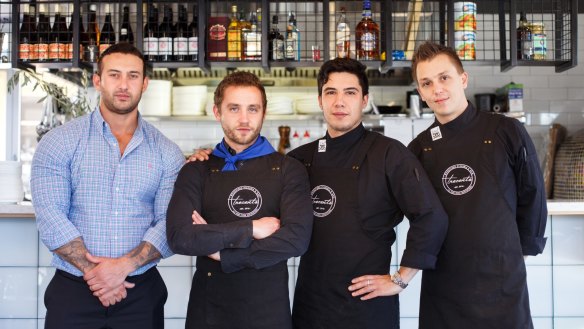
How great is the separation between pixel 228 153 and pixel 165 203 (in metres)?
0.30

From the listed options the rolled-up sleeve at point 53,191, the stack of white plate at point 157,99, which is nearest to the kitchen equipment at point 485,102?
the stack of white plate at point 157,99

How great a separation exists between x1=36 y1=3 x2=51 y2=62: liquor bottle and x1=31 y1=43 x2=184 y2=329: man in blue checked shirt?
1456mm

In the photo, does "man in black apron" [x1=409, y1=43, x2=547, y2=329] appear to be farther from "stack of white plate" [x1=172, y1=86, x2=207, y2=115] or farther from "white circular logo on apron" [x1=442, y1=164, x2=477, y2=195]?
"stack of white plate" [x1=172, y1=86, x2=207, y2=115]

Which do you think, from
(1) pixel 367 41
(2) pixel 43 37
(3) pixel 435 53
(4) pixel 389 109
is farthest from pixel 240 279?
(4) pixel 389 109

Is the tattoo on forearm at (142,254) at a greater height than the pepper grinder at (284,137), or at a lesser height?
lesser

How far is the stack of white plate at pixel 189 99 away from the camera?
15.5 ft

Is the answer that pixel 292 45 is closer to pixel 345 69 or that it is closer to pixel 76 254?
pixel 345 69

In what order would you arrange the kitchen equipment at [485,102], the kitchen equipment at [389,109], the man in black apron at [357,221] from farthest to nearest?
the kitchen equipment at [485,102] → the kitchen equipment at [389,109] → the man in black apron at [357,221]

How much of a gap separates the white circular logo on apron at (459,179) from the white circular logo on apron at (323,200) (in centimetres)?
37

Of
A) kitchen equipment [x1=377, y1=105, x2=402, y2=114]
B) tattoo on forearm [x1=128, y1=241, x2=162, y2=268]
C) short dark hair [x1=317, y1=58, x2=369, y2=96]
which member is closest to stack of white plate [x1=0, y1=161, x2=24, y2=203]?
tattoo on forearm [x1=128, y1=241, x2=162, y2=268]

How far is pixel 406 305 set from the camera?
2.68 m

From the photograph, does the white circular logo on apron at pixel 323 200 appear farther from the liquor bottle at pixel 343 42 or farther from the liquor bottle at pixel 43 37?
the liquor bottle at pixel 43 37

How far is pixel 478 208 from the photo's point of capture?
192 cm

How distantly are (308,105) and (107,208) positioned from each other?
9.77 ft
